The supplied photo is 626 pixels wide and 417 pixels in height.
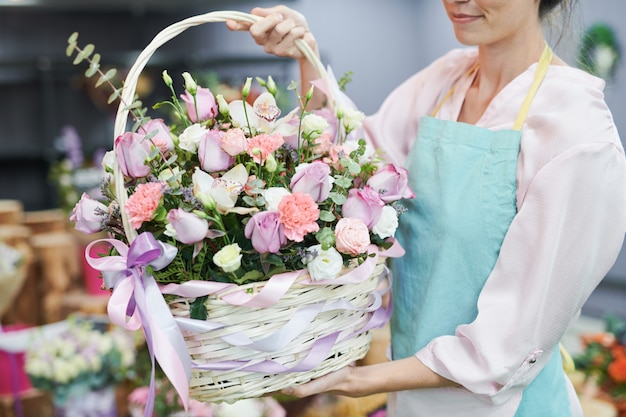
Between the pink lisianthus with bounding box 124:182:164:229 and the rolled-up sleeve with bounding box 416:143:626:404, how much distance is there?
56 centimetres

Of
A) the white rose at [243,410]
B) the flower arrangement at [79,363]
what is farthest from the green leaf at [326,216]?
the flower arrangement at [79,363]

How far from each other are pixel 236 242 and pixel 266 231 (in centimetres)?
9

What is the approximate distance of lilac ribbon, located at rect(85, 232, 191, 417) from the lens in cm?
109

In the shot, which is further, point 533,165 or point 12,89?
point 12,89

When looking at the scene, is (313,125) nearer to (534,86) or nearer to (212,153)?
(212,153)

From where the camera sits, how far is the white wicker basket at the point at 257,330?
1142 mm

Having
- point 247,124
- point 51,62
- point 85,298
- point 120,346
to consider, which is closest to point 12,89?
point 51,62

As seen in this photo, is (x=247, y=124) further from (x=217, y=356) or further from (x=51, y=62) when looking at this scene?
(x=51, y=62)

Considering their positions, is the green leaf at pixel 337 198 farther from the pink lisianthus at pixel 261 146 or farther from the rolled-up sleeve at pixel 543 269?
the rolled-up sleeve at pixel 543 269

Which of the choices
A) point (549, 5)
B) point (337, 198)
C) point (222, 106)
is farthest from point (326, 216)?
point (549, 5)

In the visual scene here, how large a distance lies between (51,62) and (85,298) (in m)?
4.23

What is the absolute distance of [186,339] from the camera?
1.18 metres

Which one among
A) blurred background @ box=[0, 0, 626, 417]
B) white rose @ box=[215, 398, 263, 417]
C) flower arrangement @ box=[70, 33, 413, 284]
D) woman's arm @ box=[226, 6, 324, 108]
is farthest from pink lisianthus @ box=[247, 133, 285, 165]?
blurred background @ box=[0, 0, 626, 417]

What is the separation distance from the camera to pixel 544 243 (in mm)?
1256
